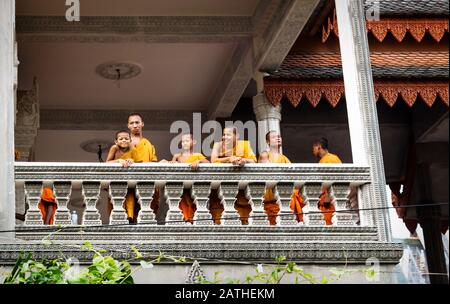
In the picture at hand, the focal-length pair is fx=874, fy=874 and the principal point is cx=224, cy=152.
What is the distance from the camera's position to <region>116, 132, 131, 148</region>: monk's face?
8.16 metres

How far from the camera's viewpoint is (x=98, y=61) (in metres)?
12.7

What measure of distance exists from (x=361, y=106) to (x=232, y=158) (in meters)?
1.44

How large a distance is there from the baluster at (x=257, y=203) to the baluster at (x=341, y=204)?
26.4 inches

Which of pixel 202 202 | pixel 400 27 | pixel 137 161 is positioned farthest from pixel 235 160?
pixel 400 27

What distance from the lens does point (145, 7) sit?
11398 mm

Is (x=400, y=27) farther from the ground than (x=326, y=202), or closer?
farther from the ground

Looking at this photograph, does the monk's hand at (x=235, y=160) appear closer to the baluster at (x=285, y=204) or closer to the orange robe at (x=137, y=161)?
the baluster at (x=285, y=204)

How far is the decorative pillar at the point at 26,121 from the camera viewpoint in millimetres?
11633

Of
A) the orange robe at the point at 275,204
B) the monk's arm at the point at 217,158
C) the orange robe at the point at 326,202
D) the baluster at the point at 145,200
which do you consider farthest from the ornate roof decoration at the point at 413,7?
the baluster at the point at 145,200

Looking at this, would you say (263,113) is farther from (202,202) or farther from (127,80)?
(202,202)

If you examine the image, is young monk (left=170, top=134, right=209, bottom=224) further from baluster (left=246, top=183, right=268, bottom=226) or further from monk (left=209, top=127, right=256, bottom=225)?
baluster (left=246, top=183, right=268, bottom=226)

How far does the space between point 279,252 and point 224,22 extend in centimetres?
481

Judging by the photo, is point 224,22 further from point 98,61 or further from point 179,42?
point 98,61
